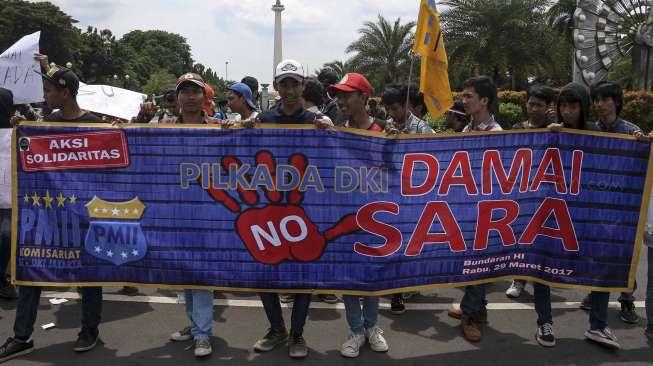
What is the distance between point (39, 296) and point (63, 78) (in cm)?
143

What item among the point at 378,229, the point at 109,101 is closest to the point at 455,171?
the point at 378,229

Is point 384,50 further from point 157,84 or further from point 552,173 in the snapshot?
point 157,84

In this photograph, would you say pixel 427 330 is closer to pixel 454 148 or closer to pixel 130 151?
pixel 454 148

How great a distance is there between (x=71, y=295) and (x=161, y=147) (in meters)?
2.11

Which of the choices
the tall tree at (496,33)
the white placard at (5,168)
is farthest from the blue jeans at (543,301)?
the tall tree at (496,33)

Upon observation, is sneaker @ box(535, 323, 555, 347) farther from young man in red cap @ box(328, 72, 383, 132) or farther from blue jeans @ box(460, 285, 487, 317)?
young man in red cap @ box(328, 72, 383, 132)

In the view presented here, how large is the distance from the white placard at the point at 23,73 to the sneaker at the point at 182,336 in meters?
1.85

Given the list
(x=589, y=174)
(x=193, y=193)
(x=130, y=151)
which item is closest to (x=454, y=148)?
(x=589, y=174)

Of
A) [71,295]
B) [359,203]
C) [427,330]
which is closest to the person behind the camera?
[359,203]

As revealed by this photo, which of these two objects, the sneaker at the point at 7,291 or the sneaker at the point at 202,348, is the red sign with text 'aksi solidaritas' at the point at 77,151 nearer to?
the sneaker at the point at 202,348

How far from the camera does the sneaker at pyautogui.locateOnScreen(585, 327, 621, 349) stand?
11.9 feet

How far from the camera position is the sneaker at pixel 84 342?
3.59 meters

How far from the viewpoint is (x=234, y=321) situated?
4.23m

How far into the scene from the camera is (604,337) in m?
3.67
